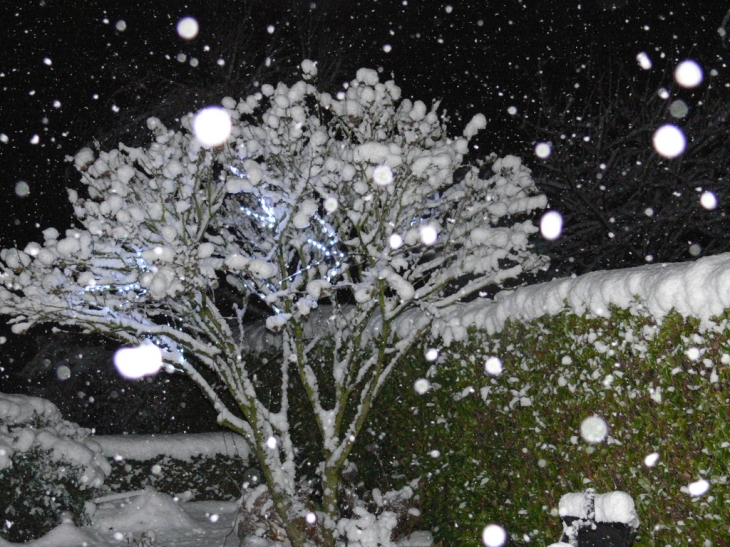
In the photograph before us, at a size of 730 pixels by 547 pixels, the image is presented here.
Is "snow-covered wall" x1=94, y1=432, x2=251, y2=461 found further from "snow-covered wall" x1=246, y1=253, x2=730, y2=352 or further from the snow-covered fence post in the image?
the snow-covered fence post

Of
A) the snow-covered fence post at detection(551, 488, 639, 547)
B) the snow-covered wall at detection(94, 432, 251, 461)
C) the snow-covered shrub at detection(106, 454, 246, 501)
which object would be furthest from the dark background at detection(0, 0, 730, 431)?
the snow-covered fence post at detection(551, 488, 639, 547)

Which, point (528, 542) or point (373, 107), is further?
point (373, 107)

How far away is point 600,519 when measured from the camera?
2182 mm

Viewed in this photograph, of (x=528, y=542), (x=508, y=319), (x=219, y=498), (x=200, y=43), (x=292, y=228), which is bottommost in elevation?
(x=528, y=542)

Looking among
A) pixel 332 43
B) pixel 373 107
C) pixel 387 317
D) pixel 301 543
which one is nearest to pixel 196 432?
pixel 301 543

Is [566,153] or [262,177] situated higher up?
[566,153]

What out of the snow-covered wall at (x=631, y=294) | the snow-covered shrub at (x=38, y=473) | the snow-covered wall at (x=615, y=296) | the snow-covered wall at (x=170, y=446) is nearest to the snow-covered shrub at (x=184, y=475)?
the snow-covered wall at (x=170, y=446)

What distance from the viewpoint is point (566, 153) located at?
769 centimetres

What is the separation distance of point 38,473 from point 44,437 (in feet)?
1.05

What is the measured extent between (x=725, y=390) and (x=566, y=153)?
561cm

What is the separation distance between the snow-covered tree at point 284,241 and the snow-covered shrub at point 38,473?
1.30 meters

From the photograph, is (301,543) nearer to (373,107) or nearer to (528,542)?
(528,542)

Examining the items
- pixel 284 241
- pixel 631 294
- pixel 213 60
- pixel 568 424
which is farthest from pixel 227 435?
pixel 213 60

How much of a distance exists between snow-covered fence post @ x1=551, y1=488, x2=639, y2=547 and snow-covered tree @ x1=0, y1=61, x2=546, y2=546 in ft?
6.60
